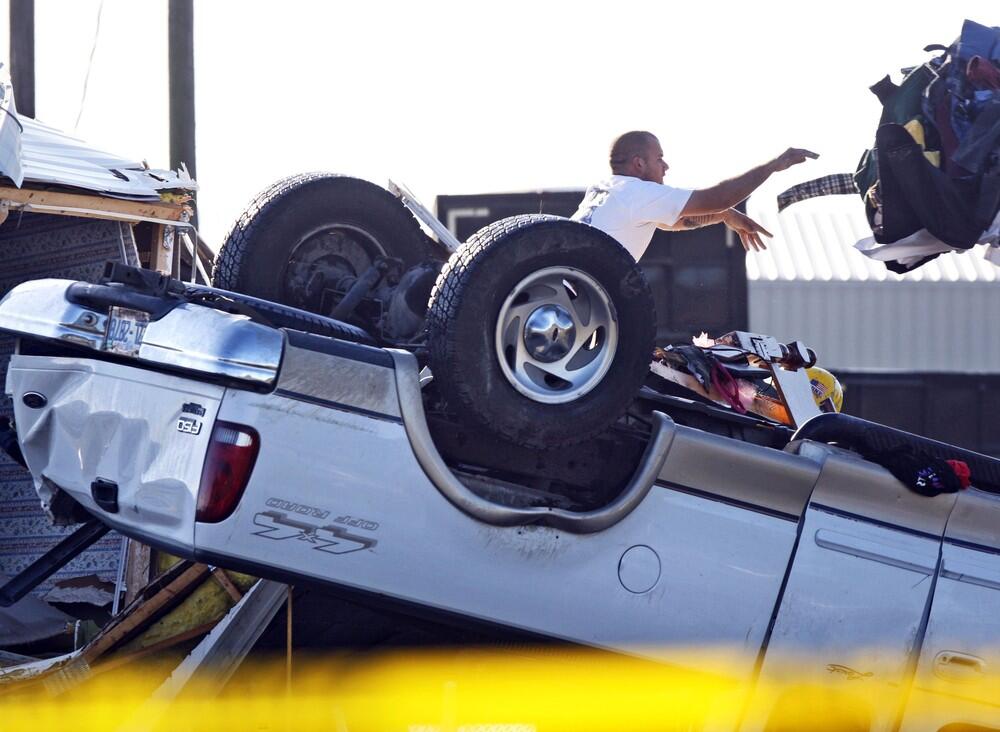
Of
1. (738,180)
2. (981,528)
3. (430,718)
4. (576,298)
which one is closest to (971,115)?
(738,180)

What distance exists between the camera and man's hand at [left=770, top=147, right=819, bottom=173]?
5184 millimetres

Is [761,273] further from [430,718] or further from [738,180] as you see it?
[430,718]

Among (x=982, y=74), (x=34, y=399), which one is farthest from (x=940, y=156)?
(x=34, y=399)

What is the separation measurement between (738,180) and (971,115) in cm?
88

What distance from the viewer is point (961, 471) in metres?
4.50

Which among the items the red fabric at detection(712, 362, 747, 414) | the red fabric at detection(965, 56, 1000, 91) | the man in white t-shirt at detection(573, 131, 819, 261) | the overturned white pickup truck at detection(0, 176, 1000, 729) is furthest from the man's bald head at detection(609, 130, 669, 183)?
the overturned white pickup truck at detection(0, 176, 1000, 729)

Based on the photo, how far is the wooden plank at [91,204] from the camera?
785 centimetres

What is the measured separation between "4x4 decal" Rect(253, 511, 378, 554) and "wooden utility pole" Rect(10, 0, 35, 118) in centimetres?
967

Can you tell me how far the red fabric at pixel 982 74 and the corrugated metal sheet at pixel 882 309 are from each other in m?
13.3

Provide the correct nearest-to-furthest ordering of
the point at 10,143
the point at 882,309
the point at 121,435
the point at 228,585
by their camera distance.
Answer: the point at 121,435 < the point at 228,585 < the point at 10,143 < the point at 882,309

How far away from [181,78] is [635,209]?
334 inches

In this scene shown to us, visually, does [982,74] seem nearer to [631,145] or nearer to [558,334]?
[631,145]

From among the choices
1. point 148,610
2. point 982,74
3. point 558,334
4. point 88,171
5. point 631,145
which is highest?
point 982,74

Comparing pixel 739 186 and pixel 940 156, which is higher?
pixel 940 156
